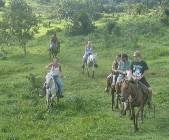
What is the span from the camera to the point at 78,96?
28.3 meters

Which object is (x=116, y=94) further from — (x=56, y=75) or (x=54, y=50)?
(x=54, y=50)

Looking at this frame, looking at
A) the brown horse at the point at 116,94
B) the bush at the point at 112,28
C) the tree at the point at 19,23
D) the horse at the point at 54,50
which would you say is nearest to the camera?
the brown horse at the point at 116,94

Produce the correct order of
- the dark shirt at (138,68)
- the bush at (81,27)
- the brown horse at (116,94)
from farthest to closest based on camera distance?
the bush at (81,27)
the brown horse at (116,94)
the dark shirt at (138,68)

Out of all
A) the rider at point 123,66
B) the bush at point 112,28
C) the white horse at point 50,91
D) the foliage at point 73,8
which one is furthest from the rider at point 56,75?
the foliage at point 73,8

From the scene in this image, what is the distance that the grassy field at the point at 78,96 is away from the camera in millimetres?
20297

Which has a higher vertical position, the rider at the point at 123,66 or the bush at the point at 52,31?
the rider at the point at 123,66

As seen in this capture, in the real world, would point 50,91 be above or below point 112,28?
above

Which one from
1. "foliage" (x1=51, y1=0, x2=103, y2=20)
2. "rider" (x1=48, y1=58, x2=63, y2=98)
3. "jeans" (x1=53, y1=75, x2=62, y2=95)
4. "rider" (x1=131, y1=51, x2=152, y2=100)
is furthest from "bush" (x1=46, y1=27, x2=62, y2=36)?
"rider" (x1=131, y1=51, x2=152, y2=100)

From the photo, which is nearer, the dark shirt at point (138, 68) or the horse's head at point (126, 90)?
the horse's head at point (126, 90)

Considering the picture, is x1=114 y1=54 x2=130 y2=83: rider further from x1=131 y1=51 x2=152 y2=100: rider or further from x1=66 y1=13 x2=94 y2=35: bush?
x1=66 y1=13 x2=94 y2=35: bush

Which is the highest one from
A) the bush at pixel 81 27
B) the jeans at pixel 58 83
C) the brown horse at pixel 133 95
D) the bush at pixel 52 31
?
the brown horse at pixel 133 95

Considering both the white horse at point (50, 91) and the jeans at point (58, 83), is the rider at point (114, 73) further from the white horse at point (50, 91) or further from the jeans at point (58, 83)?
the white horse at point (50, 91)

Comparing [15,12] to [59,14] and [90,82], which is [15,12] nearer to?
[90,82]

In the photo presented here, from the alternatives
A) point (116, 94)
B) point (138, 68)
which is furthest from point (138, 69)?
point (116, 94)
